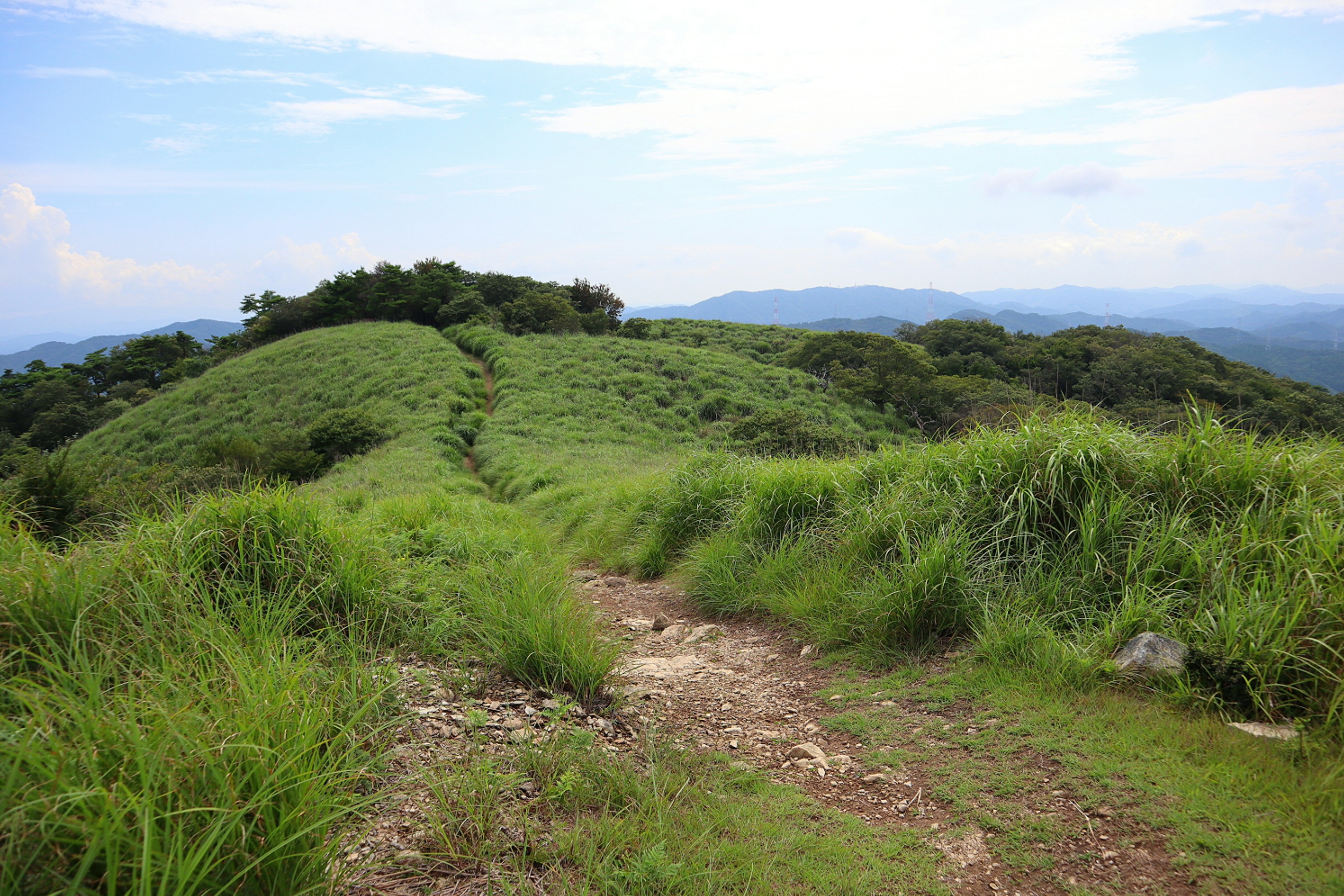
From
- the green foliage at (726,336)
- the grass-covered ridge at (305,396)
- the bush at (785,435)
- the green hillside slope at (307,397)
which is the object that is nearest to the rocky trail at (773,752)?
the bush at (785,435)

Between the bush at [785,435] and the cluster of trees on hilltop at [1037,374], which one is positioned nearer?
the bush at [785,435]

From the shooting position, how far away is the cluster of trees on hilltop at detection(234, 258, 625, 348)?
30.3m

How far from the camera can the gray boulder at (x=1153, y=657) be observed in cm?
299

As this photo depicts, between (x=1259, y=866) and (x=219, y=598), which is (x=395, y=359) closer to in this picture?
(x=219, y=598)

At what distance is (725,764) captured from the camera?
3.00m

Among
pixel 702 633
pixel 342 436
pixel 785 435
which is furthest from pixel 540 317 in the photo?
pixel 702 633

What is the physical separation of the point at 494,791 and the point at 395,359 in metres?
23.7

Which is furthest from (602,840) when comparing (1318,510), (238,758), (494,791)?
(1318,510)

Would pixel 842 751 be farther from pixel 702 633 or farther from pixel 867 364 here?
pixel 867 364

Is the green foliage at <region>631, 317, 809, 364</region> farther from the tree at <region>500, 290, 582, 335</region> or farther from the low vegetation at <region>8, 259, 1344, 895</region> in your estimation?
the low vegetation at <region>8, 259, 1344, 895</region>

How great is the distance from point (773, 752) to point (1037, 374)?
103ft

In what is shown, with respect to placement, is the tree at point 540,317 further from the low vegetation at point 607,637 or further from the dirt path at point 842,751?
the dirt path at point 842,751

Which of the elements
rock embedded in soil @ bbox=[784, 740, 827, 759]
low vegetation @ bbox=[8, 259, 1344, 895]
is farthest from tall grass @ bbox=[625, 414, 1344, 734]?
rock embedded in soil @ bbox=[784, 740, 827, 759]

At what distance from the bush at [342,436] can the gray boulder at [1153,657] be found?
52.5 ft
